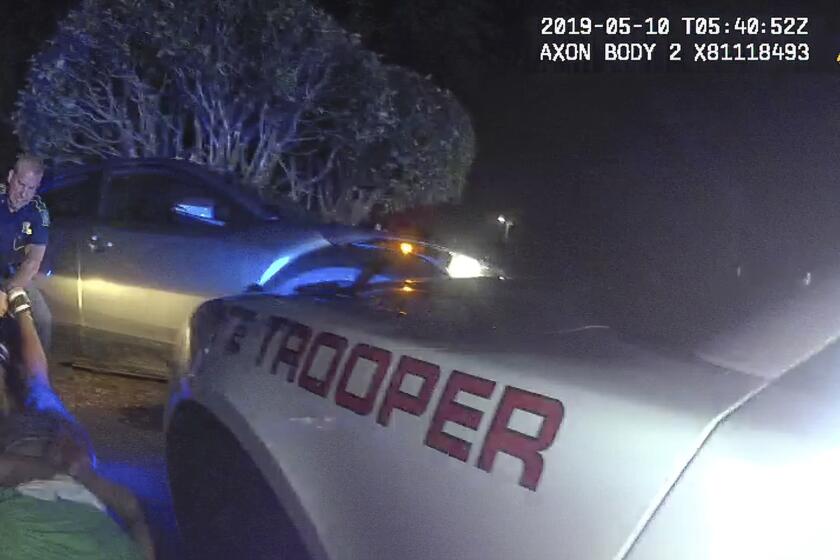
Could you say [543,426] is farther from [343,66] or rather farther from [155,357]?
[343,66]

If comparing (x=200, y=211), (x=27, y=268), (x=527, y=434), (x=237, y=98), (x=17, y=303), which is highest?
(x=237, y=98)

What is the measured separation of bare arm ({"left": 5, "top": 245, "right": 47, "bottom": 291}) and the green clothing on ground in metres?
2.48

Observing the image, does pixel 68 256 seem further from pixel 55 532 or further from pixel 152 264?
pixel 55 532

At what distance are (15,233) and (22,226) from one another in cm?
4

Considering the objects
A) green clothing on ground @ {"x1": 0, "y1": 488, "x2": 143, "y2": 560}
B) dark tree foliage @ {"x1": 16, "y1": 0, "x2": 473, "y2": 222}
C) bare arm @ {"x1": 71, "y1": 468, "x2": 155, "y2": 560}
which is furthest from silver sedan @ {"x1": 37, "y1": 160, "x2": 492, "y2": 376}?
green clothing on ground @ {"x1": 0, "y1": 488, "x2": 143, "y2": 560}

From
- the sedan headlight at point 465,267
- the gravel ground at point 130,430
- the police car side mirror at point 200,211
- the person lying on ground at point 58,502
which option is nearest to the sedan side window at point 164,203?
the police car side mirror at point 200,211

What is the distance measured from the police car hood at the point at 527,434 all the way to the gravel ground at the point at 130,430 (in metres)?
1.78

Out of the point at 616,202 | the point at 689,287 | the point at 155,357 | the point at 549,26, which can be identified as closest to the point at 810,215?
the point at 616,202

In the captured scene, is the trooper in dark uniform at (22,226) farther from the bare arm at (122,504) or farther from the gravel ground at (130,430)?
the bare arm at (122,504)

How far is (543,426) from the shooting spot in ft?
7.09

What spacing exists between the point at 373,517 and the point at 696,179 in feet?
73.3

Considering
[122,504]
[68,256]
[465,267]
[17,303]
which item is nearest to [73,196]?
[68,256]

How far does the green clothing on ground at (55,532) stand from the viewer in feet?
9.20

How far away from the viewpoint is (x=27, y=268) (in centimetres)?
535
